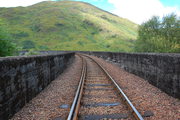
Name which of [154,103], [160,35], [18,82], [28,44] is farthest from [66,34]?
[154,103]

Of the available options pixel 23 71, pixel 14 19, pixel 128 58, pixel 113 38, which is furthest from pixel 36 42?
pixel 23 71

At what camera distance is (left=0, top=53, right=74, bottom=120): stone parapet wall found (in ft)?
16.0

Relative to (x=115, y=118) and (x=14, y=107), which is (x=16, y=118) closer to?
(x=14, y=107)

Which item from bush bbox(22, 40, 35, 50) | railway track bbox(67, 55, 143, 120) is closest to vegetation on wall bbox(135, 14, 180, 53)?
railway track bbox(67, 55, 143, 120)

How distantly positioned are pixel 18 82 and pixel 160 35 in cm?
4327

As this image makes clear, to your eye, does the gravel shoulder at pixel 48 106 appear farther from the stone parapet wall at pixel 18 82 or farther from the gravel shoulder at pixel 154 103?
the gravel shoulder at pixel 154 103

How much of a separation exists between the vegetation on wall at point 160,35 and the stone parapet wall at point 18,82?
37.6 metres

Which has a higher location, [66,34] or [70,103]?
[66,34]

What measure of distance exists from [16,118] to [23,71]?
67.3 inches

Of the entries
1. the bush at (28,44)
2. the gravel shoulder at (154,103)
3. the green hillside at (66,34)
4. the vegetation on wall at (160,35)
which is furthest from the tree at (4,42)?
the bush at (28,44)

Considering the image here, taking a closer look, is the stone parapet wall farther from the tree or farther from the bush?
the bush

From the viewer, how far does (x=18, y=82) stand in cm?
580

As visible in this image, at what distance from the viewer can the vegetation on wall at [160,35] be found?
134 feet

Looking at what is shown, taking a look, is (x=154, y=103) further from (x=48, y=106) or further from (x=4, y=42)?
(x=4, y=42)
